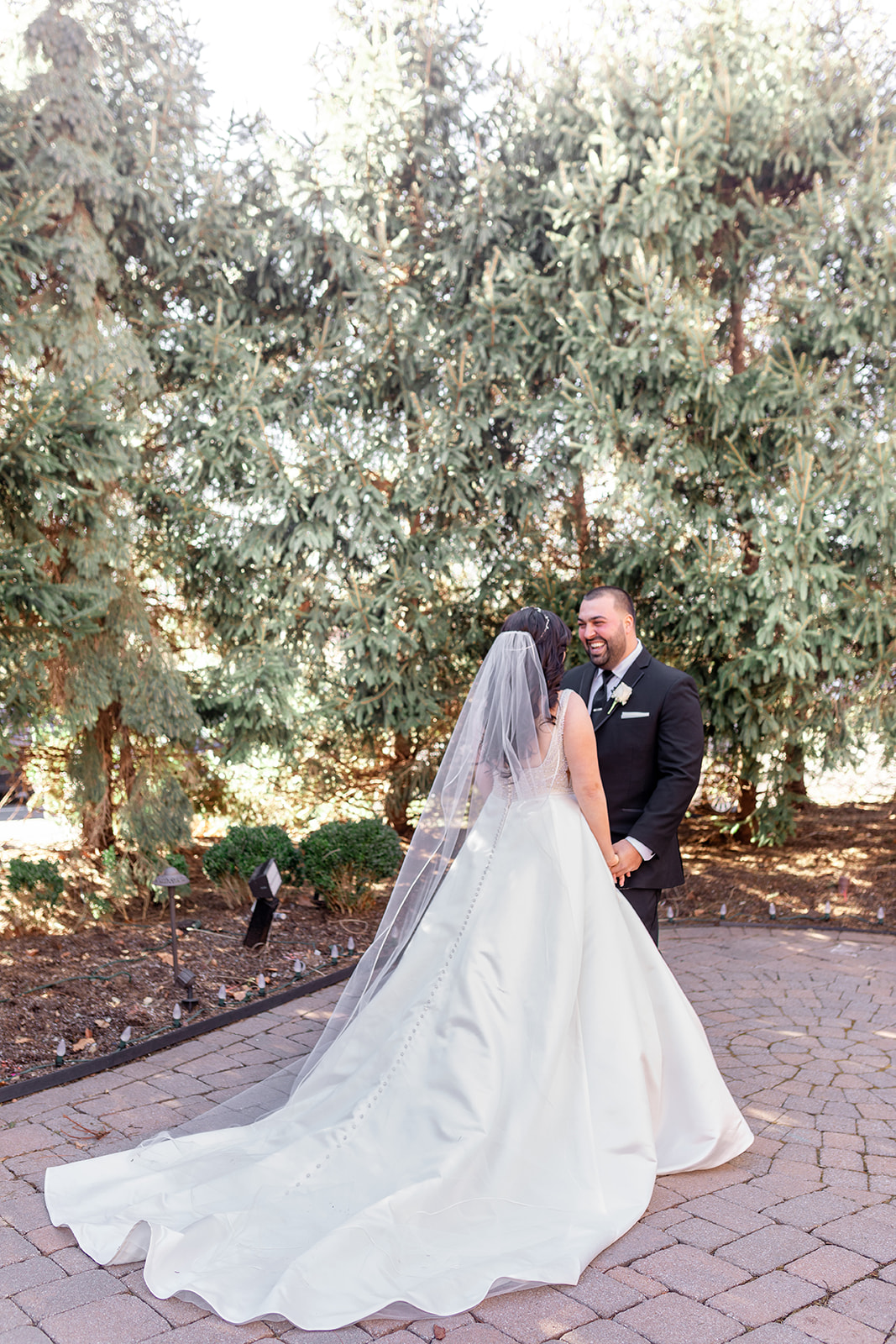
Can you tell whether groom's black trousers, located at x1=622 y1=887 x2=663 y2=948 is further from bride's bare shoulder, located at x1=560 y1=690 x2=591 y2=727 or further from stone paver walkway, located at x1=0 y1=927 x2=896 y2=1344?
bride's bare shoulder, located at x1=560 y1=690 x2=591 y2=727

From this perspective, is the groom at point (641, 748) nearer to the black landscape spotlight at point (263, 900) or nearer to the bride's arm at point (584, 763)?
the bride's arm at point (584, 763)

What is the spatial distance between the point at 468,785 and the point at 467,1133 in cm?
119

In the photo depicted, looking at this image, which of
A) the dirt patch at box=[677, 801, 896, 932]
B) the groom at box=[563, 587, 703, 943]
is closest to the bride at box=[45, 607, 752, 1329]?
the groom at box=[563, 587, 703, 943]

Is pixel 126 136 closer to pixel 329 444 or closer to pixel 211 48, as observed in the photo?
pixel 211 48

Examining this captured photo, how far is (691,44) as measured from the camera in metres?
7.39

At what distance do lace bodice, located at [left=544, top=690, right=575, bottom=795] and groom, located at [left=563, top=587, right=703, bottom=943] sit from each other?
23.4 inches

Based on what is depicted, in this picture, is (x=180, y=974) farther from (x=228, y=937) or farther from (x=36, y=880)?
(x=36, y=880)

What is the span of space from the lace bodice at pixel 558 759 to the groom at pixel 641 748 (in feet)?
1.95

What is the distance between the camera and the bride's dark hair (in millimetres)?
3510

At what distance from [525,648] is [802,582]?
4.08 m

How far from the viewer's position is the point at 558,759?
344cm

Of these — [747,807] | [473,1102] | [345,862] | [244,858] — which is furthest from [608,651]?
[747,807]

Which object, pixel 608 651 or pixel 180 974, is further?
pixel 180 974

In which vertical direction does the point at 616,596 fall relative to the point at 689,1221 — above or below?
above
